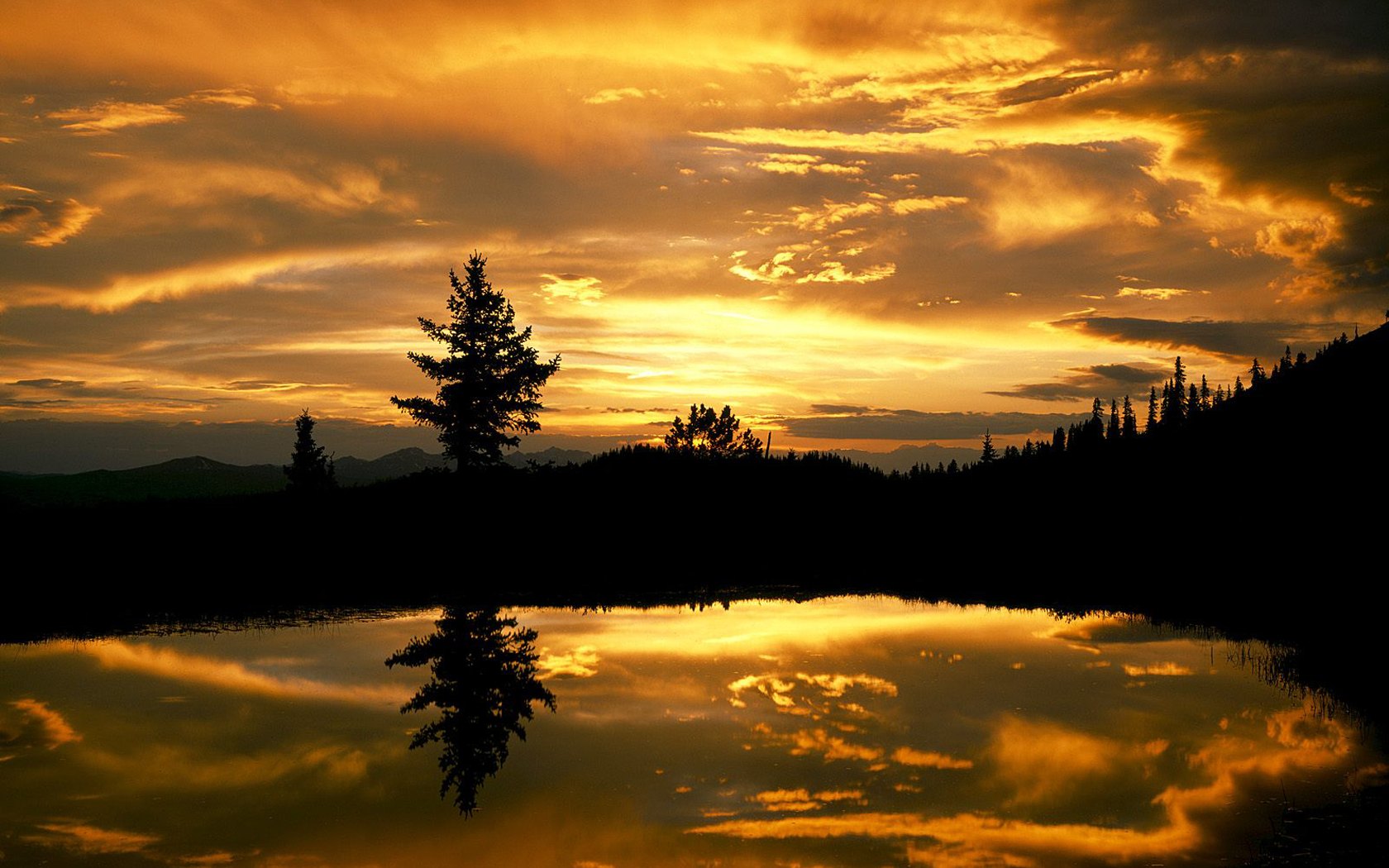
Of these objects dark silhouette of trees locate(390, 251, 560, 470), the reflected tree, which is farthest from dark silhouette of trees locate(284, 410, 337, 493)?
the reflected tree

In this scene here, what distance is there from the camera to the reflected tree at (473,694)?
16.4 metres

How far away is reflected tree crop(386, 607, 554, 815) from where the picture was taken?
16.4 m

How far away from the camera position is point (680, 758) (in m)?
16.5

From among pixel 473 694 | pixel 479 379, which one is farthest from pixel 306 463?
pixel 473 694

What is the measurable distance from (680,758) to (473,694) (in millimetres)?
6809

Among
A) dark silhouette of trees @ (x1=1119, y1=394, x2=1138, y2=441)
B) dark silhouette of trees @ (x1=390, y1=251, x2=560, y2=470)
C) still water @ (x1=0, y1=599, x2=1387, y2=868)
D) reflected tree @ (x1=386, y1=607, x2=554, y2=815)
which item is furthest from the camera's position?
dark silhouette of trees @ (x1=1119, y1=394, x2=1138, y2=441)

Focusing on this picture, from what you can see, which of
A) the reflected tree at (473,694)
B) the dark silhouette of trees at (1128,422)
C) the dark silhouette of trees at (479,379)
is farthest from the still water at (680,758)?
the dark silhouette of trees at (1128,422)

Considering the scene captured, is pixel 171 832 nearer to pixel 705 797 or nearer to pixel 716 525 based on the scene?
pixel 705 797

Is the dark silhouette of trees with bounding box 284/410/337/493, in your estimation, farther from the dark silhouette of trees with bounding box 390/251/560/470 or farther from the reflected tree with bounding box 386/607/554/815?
the reflected tree with bounding box 386/607/554/815

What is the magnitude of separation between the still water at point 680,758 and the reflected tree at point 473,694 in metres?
0.21

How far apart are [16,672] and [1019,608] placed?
108 feet

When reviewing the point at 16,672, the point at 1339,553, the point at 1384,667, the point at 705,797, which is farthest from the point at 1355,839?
the point at 1339,553

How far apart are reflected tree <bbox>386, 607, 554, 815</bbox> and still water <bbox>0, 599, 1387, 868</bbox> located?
213mm

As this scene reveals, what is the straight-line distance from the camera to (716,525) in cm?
6066
